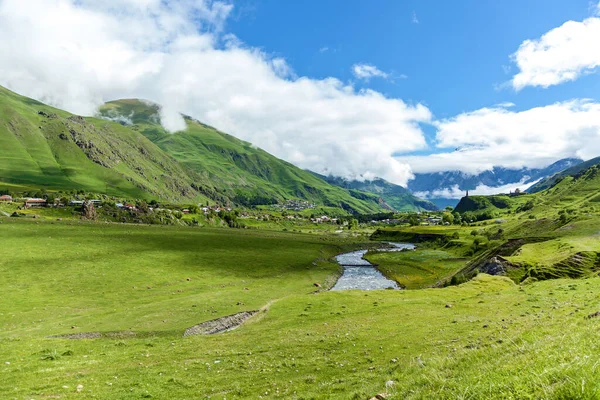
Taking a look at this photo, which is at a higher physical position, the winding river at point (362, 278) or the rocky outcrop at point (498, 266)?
the rocky outcrop at point (498, 266)

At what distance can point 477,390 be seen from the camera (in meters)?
8.25

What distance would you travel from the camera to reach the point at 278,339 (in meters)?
31.3

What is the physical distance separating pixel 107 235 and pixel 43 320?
223 feet

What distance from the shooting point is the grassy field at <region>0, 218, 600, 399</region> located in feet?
36.8

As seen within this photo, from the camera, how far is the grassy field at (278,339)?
11.2 m

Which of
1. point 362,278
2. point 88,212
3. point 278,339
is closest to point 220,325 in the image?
point 278,339

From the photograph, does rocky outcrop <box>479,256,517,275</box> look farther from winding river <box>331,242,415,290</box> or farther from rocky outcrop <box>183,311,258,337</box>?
rocky outcrop <box>183,311,258,337</box>

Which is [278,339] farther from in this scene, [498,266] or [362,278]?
[362,278]

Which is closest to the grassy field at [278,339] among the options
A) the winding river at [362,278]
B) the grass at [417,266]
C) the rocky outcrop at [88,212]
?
the winding river at [362,278]

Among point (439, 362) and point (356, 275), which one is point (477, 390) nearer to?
point (439, 362)

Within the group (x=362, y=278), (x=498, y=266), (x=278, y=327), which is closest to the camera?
(x=278, y=327)

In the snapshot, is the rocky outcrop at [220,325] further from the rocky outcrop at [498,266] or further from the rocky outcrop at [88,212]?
the rocky outcrop at [88,212]

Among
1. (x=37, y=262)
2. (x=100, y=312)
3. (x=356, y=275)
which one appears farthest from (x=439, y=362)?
(x=356, y=275)

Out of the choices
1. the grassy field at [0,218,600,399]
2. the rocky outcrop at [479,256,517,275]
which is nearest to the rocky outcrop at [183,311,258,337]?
the grassy field at [0,218,600,399]
